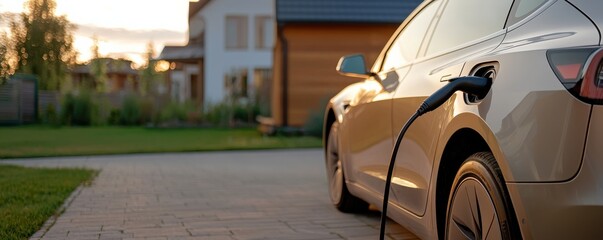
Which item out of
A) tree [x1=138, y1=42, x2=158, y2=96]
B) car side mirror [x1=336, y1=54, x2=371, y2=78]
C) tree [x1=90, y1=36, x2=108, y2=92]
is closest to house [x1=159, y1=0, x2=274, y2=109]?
tree [x1=138, y1=42, x2=158, y2=96]

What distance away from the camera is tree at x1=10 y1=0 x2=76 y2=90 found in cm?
1051

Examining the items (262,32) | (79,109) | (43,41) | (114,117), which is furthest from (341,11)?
(262,32)

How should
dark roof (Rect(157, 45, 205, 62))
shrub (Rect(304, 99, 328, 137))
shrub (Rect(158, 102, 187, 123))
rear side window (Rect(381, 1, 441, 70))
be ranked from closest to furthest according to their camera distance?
rear side window (Rect(381, 1, 441, 70)), shrub (Rect(304, 99, 328, 137)), shrub (Rect(158, 102, 187, 123)), dark roof (Rect(157, 45, 205, 62))

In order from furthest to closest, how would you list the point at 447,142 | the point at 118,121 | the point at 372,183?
the point at 118,121, the point at 372,183, the point at 447,142

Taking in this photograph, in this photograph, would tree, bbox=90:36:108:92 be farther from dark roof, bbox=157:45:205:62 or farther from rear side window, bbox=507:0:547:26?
rear side window, bbox=507:0:547:26

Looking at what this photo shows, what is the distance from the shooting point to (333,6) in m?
19.6

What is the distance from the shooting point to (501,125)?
288cm

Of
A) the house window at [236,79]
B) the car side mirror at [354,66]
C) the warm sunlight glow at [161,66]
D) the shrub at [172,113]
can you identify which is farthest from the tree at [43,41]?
the warm sunlight glow at [161,66]

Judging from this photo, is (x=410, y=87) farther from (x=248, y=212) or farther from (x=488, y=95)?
(x=248, y=212)

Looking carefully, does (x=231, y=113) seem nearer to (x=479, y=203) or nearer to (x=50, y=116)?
(x=50, y=116)

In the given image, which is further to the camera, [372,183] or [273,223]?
[273,223]

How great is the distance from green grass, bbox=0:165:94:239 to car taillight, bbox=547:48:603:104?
3.60 m

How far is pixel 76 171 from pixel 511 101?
7.98 metres

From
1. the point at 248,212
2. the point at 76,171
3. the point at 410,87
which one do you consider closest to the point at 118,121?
the point at 76,171
